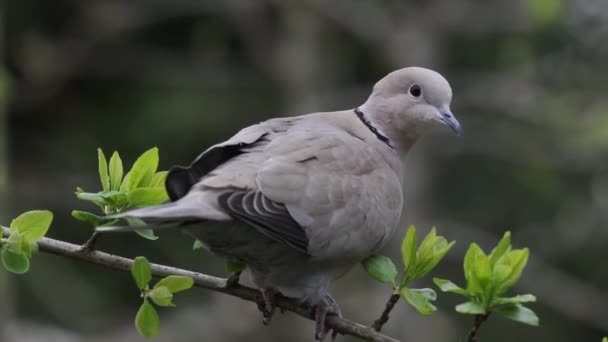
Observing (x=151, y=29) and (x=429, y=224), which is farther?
(x=151, y=29)

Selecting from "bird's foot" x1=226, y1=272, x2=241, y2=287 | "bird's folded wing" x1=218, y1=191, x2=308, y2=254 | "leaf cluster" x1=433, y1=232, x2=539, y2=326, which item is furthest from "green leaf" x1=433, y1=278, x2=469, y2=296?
"bird's foot" x1=226, y1=272, x2=241, y2=287

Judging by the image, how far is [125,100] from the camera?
9570 millimetres

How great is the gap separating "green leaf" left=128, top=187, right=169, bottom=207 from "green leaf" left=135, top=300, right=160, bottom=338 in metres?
0.27

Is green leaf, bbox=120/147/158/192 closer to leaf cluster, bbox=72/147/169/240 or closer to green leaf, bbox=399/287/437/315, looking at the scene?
leaf cluster, bbox=72/147/169/240

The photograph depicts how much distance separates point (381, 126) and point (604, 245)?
213 inches

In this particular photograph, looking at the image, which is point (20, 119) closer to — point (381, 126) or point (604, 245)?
point (604, 245)

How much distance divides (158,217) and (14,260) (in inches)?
16.2

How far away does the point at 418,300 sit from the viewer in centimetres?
Answer: 283

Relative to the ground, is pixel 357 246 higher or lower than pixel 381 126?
lower

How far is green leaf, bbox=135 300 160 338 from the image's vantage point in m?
2.78

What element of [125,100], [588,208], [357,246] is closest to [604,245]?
[588,208]

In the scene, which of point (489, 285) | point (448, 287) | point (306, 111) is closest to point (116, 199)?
point (448, 287)

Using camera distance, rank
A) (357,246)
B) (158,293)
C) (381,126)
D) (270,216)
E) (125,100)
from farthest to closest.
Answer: (125,100), (381,126), (357,246), (270,216), (158,293)

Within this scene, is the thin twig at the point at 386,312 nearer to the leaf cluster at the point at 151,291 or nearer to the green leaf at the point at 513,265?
the green leaf at the point at 513,265
